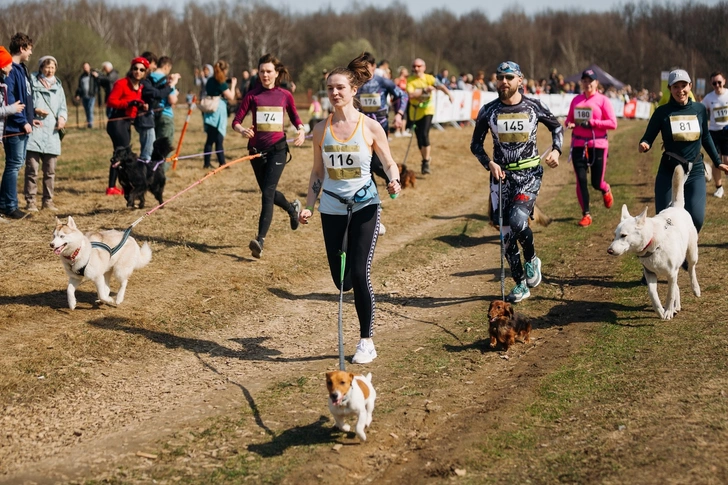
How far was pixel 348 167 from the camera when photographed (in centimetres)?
615

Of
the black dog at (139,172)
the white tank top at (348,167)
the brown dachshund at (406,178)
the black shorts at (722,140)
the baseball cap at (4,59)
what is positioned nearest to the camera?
the white tank top at (348,167)

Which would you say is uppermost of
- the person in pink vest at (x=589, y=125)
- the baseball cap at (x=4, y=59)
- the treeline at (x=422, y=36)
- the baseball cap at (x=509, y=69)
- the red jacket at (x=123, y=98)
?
the treeline at (x=422, y=36)

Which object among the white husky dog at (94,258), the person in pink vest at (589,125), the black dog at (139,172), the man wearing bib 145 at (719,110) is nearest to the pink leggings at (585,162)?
the person in pink vest at (589,125)

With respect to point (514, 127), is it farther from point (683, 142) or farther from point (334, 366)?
point (334, 366)

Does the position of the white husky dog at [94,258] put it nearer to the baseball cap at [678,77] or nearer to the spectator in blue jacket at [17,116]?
the spectator in blue jacket at [17,116]

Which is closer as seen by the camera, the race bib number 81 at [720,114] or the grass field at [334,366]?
the grass field at [334,366]

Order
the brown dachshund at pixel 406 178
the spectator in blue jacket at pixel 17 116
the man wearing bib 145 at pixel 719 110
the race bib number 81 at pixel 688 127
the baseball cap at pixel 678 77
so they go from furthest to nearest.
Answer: the brown dachshund at pixel 406 178 → the man wearing bib 145 at pixel 719 110 → the spectator in blue jacket at pixel 17 116 → the race bib number 81 at pixel 688 127 → the baseball cap at pixel 678 77

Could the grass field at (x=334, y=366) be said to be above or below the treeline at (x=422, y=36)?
below

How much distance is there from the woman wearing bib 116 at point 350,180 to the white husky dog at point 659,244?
93.1 inches

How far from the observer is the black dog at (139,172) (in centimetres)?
1184

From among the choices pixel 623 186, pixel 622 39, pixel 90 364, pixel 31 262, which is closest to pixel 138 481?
pixel 90 364

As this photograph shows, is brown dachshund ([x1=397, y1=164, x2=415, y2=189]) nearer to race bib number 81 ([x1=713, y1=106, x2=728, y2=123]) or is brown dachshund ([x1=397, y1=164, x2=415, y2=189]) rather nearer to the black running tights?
race bib number 81 ([x1=713, y1=106, x2=728, y2=123])

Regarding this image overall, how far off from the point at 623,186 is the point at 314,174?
12277 mm

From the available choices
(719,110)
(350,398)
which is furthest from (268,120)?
(719,110)
